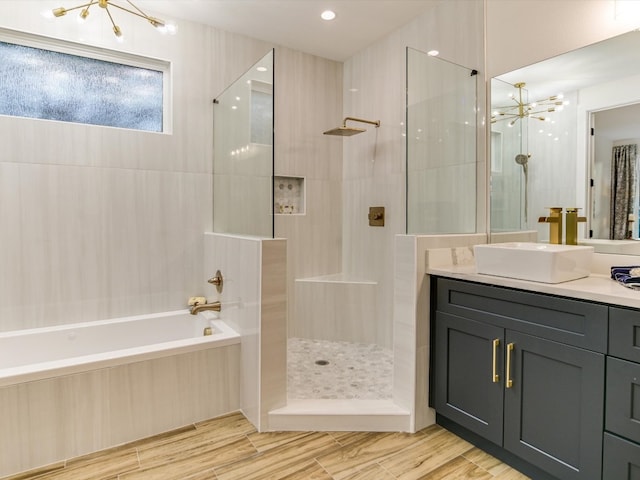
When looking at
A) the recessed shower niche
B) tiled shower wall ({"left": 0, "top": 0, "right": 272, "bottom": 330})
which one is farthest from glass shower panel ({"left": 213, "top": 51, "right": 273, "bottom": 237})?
the recessed shower niche

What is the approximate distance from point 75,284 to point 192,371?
3.49 ft

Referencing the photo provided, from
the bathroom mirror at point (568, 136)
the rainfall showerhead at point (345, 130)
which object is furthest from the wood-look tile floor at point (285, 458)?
the rainfall showerhead at point (345, 130)

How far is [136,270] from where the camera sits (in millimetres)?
2768

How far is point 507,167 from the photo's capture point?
2.38 m

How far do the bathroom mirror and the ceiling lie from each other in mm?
1014

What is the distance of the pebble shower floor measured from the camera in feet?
7.85

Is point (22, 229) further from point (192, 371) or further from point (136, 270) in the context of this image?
point (192, 371)

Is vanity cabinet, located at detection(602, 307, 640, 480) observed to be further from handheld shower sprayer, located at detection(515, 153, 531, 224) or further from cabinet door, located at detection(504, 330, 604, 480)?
handheld shower sprayer, located at detection(515, 153, 531, 224)

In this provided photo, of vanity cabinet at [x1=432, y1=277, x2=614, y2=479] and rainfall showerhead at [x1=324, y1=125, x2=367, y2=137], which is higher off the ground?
rainfall showerhead at [x1=324, y1=125, x2=367, y2=137]

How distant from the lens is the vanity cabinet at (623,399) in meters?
1.35

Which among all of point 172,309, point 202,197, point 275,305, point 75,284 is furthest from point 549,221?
point 75,284

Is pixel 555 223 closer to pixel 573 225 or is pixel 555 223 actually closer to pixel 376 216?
pixel 573 225

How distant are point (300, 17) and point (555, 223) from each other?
2248mm

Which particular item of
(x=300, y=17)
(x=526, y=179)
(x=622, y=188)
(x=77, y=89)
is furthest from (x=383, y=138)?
(x=77, y=89)
